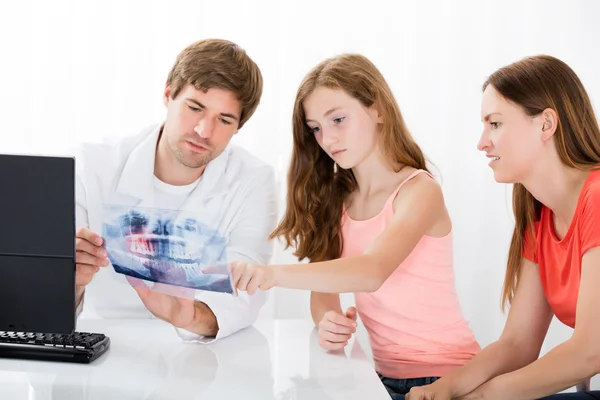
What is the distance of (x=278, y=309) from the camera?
2.84 m

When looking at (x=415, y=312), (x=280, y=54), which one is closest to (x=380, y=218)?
(x=415, y=312)

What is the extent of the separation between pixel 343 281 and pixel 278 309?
4.87ft

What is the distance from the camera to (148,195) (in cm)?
186

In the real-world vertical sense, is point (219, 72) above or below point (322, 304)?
above

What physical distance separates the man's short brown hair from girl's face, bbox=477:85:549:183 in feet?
2.16

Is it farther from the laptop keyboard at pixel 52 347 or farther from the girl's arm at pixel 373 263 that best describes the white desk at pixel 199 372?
the girl's arm at pixel 373 263

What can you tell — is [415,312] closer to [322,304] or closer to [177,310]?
[322,304]

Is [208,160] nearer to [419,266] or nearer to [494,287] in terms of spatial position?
[419,266]

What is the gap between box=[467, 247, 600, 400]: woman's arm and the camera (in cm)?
133

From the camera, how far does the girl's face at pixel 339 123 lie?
1.68 m

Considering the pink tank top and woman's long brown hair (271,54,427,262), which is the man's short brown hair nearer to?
woman's long brown hair (271,54,427,262)

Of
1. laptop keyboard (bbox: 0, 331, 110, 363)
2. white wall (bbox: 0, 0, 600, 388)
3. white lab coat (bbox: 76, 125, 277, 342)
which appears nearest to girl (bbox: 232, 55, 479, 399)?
white lab coat (bbox: 76, 125, 277, 342)

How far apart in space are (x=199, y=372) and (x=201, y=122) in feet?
2.71

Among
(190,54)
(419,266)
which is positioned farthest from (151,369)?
(190,54)
